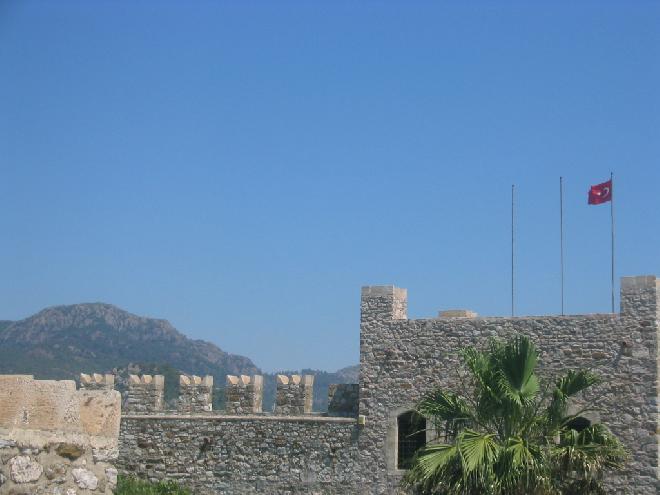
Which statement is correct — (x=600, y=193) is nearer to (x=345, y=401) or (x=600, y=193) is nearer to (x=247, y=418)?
(x=345, y=401)

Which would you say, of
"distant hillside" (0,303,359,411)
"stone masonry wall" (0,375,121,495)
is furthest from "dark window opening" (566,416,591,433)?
"distant hillside" (0,303,359,411)

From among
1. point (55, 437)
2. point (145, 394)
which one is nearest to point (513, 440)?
point (145, 394)

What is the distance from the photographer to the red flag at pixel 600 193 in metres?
20.1

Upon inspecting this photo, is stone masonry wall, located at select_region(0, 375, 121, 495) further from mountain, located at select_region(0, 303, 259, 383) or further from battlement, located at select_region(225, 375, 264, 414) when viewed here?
mountain, located at select_region(0, 303, 259, 383)

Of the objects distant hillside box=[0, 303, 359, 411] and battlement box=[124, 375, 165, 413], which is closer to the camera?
battlement box=[124, 375, 165, 413]

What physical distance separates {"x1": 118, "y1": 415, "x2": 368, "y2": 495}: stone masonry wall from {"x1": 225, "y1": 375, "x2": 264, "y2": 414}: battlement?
0.34 metres

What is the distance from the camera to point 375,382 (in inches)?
834

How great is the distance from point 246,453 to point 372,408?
3057 mm

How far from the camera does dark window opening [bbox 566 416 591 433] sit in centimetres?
1898

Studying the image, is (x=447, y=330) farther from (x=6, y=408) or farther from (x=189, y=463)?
(x=6, y=408)

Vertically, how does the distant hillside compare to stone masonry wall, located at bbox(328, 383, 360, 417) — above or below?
above

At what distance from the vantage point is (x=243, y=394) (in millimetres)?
22984

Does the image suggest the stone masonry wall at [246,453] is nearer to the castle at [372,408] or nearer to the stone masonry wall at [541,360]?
the castle at [372,408]

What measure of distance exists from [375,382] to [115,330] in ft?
511
